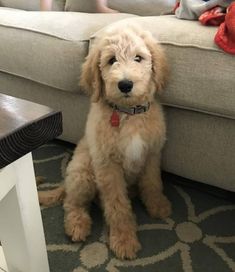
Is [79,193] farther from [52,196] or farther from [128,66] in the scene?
[128,66]

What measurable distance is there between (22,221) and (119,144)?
53 centimetres

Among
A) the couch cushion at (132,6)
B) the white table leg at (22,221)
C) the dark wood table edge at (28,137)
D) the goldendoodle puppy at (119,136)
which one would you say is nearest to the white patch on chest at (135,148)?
the goldendoodle puppy at (119,136)

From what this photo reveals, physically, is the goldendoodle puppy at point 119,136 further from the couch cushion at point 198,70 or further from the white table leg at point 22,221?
the white table leg at point 22,221

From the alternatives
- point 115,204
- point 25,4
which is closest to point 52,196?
point 115,204

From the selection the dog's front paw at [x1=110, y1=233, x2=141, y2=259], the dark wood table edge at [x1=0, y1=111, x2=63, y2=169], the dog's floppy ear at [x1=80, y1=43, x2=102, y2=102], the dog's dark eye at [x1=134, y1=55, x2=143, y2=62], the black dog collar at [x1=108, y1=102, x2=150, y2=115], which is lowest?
the dog's front paw at [x1=110, y1=233, x2=141, y2=259]

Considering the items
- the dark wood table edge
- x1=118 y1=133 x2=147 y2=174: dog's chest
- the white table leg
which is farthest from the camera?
x1=118 y1=133 x2=147 y2=174: dog's chest

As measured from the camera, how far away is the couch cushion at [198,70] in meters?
1.02

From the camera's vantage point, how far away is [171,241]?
1.15 meters

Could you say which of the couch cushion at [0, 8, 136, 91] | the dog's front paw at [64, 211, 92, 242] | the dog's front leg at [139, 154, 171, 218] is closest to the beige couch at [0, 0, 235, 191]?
the couch cushion at [0, 8, 136, 91]

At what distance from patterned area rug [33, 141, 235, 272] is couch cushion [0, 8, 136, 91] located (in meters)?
0.51

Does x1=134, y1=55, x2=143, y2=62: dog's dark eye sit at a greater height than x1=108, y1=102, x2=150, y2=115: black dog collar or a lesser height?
greater

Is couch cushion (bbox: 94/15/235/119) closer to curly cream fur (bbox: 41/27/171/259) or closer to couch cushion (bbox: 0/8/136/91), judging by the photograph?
curly cream fur (bbox: 41/27/171/259)

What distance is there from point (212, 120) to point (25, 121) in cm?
81

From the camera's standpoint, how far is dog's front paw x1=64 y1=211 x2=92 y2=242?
1.15 metres
